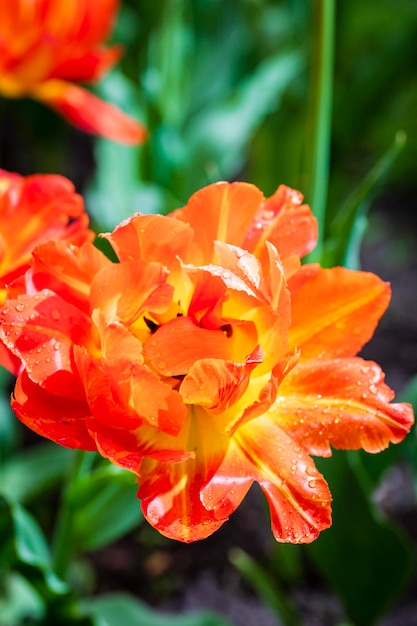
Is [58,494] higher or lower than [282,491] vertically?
lower

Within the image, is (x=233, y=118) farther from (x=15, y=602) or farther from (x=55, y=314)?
(x=55, y=314)

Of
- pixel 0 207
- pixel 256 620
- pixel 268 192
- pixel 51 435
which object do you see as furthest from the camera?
pixel 268 192

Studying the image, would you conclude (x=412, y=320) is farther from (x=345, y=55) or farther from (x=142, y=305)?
(x=142, y=305)

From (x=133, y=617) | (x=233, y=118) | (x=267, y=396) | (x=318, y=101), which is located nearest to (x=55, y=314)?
(x=267, y=396)

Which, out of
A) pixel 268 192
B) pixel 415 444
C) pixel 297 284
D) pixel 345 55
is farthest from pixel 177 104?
pixel 297 284

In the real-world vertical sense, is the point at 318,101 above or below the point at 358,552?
above

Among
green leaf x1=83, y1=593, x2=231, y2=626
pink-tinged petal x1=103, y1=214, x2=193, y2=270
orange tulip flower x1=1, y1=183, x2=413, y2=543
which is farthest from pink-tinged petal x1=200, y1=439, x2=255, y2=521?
green leaf x1=83, y1=593, x2=231, y2=626
